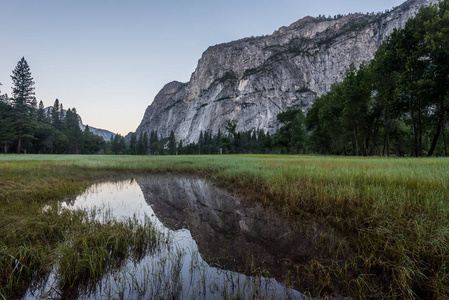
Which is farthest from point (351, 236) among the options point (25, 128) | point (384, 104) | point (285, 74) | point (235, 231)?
point (285, 74)

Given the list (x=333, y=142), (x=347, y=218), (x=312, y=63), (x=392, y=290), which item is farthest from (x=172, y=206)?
(x=312, y=63)

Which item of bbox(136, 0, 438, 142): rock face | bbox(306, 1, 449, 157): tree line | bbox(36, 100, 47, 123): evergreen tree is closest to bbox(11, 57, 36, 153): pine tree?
bbox(36, 100, 47, 123): evergreen tree

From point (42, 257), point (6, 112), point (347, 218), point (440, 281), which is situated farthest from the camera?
point (6, 112)

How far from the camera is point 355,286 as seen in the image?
2.18 metres

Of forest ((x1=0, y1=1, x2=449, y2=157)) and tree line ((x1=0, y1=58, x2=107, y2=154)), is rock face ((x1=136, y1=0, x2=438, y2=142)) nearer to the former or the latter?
tree line ((x1=0, y1=58, x2=107, y2=154))

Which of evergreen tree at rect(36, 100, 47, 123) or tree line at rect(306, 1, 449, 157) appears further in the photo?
evergreen tree at rect(36, 100, 47, 123)

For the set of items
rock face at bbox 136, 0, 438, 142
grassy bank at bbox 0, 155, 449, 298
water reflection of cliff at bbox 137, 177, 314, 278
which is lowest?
water reflection of cliff at bbox 137, 177, 314, 278

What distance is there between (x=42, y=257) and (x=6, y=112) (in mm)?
79425

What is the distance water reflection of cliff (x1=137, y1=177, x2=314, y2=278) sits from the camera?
2977 mm

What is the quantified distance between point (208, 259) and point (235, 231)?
1191 millimetres

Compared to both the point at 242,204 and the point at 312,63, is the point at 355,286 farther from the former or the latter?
the point at 312,63

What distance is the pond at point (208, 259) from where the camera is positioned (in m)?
2.21

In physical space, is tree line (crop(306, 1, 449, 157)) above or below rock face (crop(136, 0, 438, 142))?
below

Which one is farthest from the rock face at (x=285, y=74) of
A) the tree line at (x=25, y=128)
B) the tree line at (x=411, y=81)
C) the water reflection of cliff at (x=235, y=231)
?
the water reflection of cliff at (x=235, y=231)
